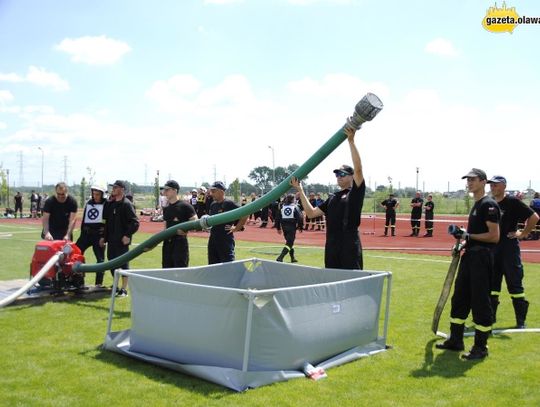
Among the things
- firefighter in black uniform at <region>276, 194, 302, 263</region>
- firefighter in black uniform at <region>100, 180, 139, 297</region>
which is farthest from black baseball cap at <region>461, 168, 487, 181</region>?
firefighter in black uniform at <region>276, 194, 302, 263</region>

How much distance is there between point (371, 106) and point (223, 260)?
4.08m

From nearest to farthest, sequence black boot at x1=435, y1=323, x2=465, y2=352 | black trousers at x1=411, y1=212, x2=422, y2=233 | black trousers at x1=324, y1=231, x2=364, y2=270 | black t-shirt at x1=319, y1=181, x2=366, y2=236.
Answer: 1. black t-shirt at x1=319, y1=181, x2=366, y2=236
2. black boot at x1=435, y1=323, x2=465, y2=352
3. black trousers at x1=324, y1=231, x2=364, y2=270
4. black trousers at x1=411, y1=212, x2=422, y2=233

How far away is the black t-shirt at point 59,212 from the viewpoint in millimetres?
9461

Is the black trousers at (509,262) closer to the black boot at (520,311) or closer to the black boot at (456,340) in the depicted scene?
the black boot at (520,311)

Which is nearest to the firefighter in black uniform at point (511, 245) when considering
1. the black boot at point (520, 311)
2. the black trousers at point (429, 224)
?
the black boot at point (520, 311)

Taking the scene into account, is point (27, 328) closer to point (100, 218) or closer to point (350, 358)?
point (100, 218)

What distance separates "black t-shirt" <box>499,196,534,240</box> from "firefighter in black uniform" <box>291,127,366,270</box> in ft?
7.48

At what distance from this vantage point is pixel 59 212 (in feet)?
31.2

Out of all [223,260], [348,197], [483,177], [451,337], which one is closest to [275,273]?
[223,260]

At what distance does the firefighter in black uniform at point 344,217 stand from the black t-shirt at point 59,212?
514 cm

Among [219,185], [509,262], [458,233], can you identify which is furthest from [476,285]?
[219,185]

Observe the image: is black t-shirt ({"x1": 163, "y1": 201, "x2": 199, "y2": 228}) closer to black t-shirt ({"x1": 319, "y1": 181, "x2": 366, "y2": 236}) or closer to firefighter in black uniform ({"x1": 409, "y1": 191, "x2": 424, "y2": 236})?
black t-shirt ({"x1": 319, "y1": 181, "x2": 366, "y2": 236})

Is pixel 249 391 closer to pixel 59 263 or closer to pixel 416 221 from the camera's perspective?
pixel 59 263

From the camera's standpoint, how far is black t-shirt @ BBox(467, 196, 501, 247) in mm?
5898
